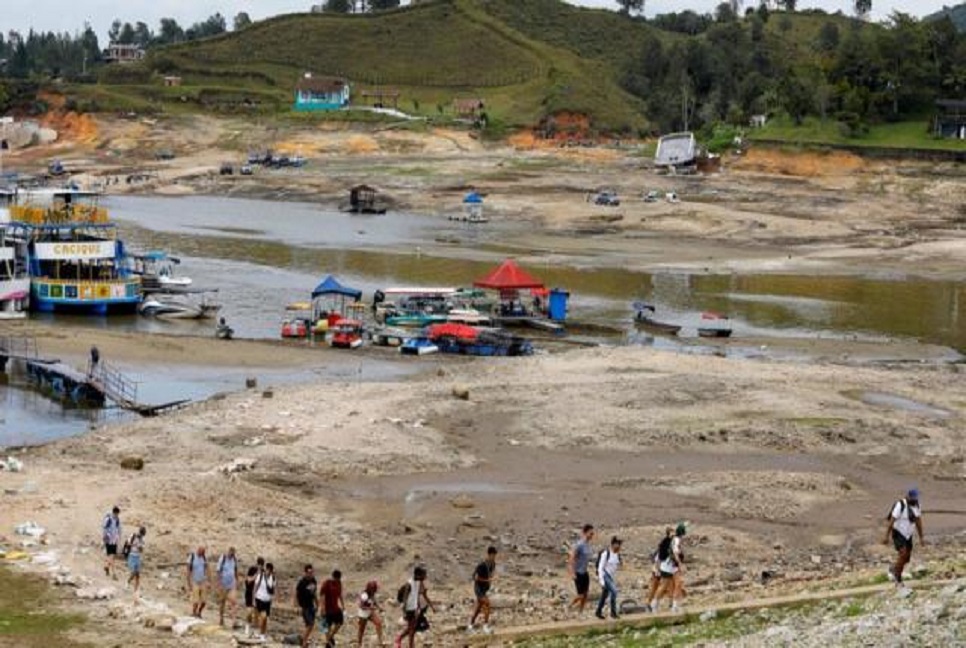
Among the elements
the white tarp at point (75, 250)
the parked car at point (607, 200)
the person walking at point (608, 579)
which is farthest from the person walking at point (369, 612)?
the parked car at point (607, 200)

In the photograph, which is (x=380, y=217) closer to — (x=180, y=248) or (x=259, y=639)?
(x=180, y=248)

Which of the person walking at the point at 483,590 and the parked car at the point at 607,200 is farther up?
the parked car at the point at 607,200

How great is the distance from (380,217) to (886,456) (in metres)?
74.0

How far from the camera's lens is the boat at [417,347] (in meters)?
56.3

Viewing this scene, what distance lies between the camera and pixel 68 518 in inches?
1169

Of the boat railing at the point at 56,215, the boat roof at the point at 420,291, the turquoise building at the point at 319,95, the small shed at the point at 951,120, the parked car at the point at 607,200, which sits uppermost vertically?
the turquoise building at the point at 319,95

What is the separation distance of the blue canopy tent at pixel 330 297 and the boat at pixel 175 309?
15.3 ft

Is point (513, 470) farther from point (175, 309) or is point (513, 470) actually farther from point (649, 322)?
point (175, 309)

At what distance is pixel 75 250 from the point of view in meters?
65.1

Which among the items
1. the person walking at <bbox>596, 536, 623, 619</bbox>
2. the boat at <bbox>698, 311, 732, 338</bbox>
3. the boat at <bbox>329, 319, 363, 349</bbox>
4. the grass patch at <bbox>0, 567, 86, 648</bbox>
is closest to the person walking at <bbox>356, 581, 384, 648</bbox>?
the person walking at <bbox>596, 536, 623, 619</bbox>

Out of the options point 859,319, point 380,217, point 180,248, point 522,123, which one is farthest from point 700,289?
point 522,123

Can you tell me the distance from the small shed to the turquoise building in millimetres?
73494

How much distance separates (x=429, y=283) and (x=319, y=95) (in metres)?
104

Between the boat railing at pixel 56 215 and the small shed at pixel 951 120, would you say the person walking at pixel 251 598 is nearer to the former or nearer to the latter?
the boat railing at pixel 56 215
